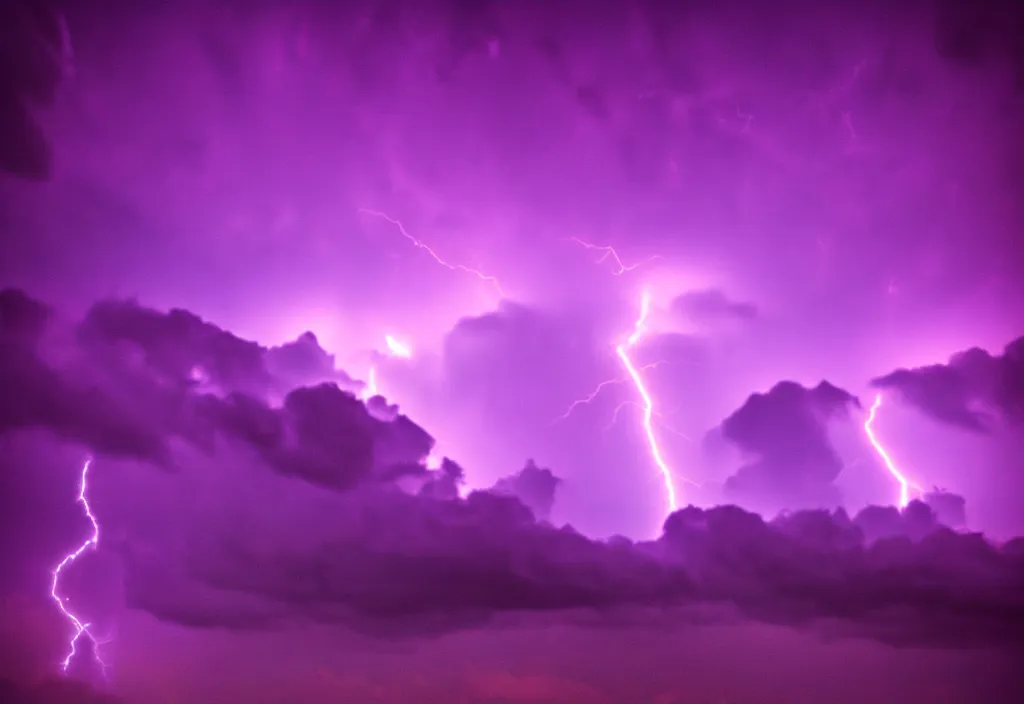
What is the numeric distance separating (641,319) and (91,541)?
13.5 meters

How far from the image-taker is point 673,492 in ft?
67.6

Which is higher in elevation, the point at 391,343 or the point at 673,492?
the point at 391,343

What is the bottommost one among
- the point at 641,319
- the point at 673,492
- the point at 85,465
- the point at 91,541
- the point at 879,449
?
the point at 91,541

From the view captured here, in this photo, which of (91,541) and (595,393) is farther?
(595,393)

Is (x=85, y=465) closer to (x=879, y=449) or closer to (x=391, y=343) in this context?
(x=391, y=343)

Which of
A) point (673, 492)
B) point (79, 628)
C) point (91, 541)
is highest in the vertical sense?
point (673, 492)

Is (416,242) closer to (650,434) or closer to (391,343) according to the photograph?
(391,343)

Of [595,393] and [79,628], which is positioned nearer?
[79,628]

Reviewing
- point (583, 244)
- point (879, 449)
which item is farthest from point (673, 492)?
point (583, 244)

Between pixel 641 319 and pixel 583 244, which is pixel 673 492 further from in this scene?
pixel 583 244

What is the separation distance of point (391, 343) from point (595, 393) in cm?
497

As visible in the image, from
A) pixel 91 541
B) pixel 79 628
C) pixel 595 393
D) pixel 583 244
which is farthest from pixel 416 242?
pixel 79 628

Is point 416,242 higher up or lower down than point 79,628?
higher up

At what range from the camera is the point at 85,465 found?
1995 centimetres
